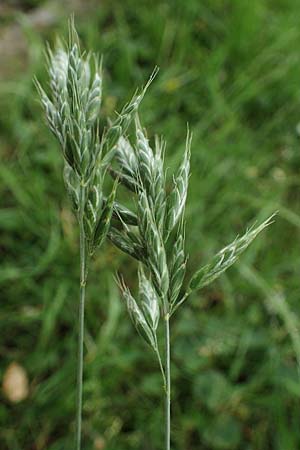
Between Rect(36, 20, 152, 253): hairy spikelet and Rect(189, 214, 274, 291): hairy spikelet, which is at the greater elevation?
Rect(36, 20, 152, 253): hairy spikelet

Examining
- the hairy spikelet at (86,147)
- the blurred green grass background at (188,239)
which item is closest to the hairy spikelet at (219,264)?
the hairy spikelet at (86,147)

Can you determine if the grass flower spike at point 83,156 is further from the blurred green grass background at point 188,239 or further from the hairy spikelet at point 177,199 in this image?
the blurred green grass background at point 188,239

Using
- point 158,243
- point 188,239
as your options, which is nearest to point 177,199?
point 158,243

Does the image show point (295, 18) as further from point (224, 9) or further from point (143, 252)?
point (143, 252)

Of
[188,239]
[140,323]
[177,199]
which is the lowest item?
[140,323]

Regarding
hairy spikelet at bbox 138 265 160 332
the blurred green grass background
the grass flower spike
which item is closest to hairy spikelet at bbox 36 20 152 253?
the grass flower spike

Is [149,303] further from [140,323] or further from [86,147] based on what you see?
[86,147]

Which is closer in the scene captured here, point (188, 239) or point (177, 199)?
point (177, 199)

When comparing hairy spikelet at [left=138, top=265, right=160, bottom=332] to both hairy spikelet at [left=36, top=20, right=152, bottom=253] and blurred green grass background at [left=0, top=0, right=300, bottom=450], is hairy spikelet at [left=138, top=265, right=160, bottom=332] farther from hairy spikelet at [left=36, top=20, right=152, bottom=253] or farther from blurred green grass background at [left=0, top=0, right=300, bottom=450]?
blurred green grass background at [left=0, top=0, right=300, bottom=450]
